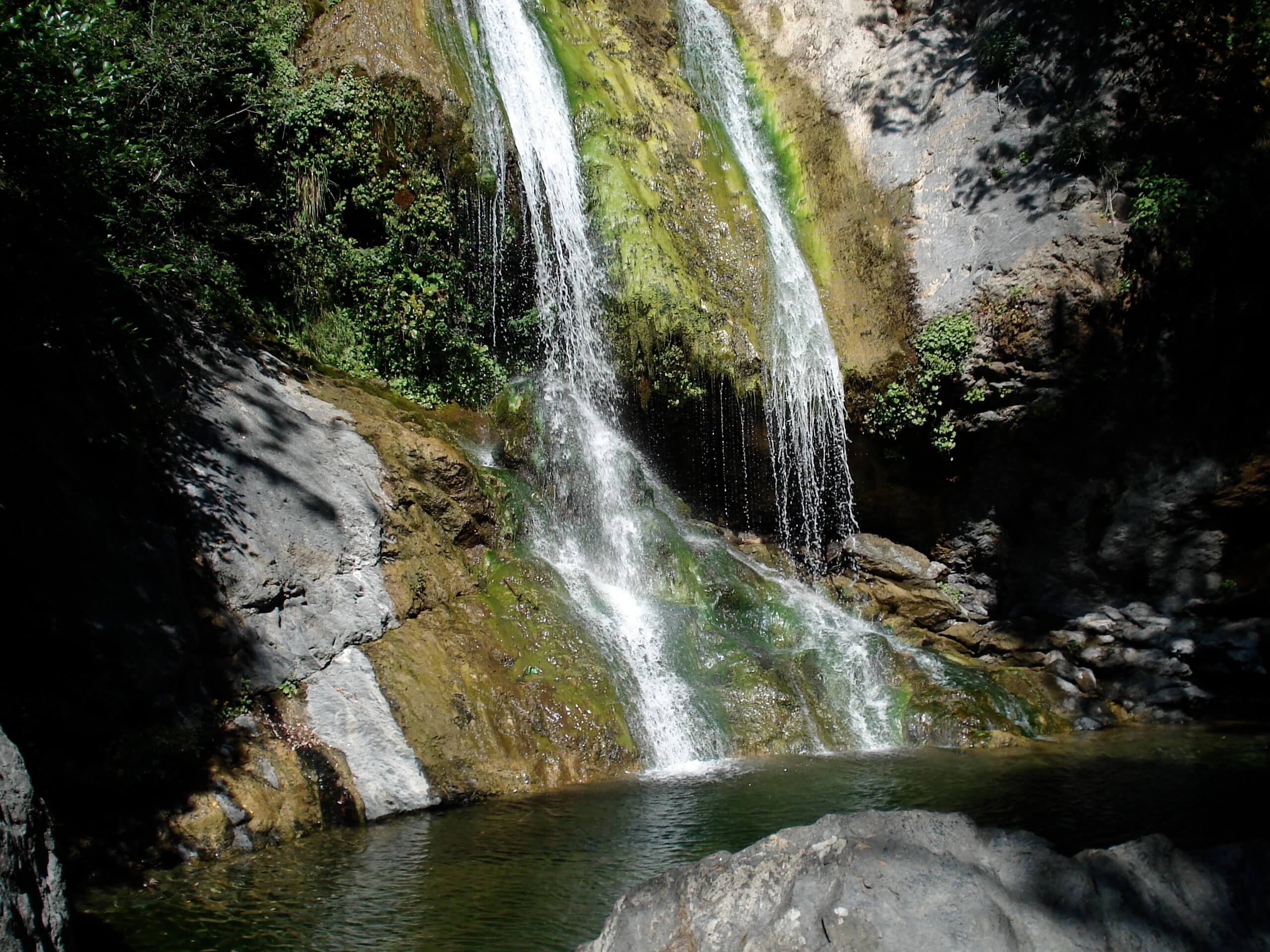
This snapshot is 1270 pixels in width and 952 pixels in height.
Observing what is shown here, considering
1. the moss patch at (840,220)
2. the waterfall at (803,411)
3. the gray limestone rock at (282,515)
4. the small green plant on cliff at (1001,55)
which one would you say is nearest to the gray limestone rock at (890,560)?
the waterfall at (803,411)

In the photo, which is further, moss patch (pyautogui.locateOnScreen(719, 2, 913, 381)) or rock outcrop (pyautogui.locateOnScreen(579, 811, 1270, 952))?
moss patch (pyautogui.locateOnScreen(719, 2, 913, 381))

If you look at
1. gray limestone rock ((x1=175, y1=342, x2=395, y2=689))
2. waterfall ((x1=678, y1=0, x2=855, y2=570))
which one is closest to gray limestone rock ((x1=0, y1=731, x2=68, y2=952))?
gray limestone rock ((x1=175, y1=342, x2=395, y2=689))

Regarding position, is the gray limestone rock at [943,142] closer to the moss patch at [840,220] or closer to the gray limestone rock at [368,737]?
the moss patch at [840,220]

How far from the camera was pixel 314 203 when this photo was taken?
33.3 feet

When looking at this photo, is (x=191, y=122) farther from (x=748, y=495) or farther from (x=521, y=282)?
(x=748, y=495)

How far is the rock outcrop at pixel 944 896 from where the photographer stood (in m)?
2.14

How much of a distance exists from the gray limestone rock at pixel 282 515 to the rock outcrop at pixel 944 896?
461 cm

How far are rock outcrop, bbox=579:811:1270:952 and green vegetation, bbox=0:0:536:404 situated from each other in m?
7.54

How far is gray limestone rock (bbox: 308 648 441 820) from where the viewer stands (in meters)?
5.79

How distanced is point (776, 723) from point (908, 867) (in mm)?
5623

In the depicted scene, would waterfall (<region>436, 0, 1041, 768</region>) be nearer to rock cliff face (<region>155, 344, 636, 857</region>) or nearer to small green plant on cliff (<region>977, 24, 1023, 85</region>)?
rock cliff face (<region>155, 344, 636, 857</region>)

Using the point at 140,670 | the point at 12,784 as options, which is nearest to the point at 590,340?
the point at 140,670

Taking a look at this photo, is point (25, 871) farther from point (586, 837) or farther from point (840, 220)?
point (840, 220)

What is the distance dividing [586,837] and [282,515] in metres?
3.69
